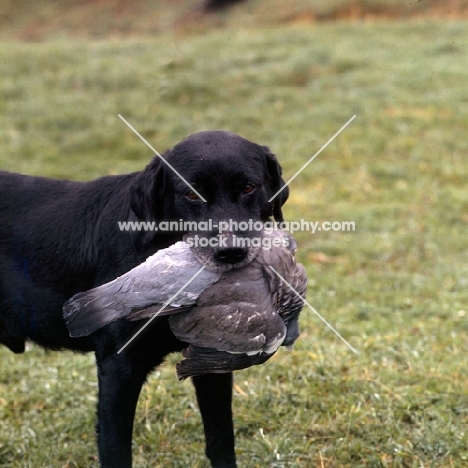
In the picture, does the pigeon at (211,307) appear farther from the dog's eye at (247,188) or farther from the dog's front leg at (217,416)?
the dog's front leg at (217,416)

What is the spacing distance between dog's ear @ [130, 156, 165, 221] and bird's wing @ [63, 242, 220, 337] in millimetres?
314

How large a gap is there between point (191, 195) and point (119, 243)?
407 mm

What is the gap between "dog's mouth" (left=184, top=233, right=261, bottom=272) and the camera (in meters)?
2.88

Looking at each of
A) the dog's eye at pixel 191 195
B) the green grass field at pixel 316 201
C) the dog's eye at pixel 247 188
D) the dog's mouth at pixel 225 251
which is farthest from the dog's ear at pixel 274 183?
the green grass field at pixel 316 201

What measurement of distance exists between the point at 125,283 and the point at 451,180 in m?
7.15

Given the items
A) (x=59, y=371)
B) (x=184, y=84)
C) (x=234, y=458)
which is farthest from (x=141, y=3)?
(x=234, y=458)

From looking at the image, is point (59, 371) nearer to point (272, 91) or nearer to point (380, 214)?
point (380, 214)

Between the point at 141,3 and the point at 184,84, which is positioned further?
the point at 141,3

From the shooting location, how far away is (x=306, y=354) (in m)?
4.83

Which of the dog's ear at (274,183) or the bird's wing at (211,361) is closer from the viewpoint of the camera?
the bird's wing at (211,361)

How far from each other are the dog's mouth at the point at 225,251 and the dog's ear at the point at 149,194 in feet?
1.18

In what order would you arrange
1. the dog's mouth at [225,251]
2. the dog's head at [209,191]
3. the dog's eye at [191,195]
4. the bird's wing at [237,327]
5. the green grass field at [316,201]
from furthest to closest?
the green grass field at [316,201], the dog's eye at [191,195], the dog's head at [209,191], the dog's mouth at [225,251], the bird's wing at [237,327]

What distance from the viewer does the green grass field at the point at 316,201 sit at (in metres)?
4.05

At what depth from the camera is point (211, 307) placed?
9.38 ft
